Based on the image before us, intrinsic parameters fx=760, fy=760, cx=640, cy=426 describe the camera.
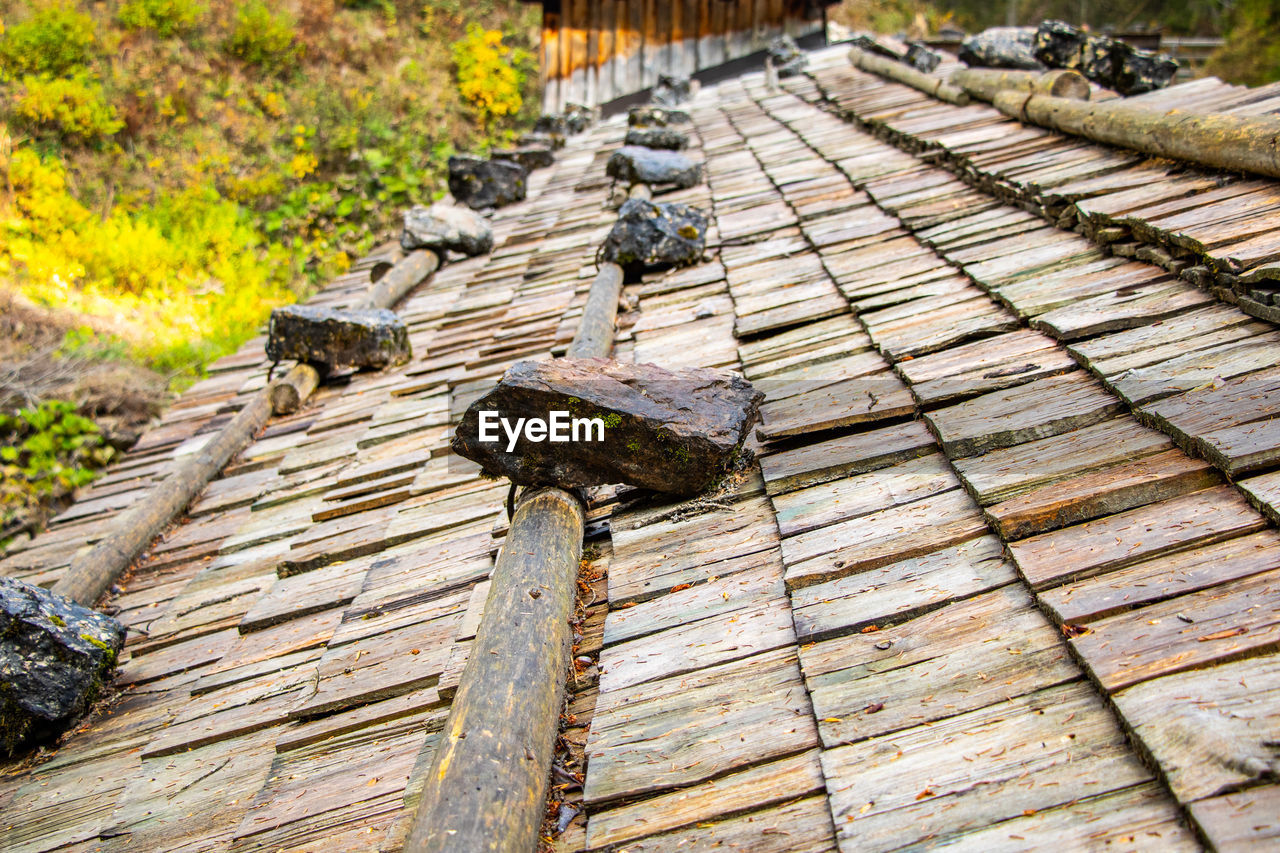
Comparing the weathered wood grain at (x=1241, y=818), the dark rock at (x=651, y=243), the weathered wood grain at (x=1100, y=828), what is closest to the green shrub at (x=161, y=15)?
the dark rock at (x=651, y=243)

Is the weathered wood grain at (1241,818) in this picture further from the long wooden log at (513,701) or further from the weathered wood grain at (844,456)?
the weathered wood grain at (844,456)

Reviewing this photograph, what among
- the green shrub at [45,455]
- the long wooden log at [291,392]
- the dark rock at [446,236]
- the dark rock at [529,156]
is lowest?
the green shrub at [45,455]

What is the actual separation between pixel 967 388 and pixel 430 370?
2.60 meters

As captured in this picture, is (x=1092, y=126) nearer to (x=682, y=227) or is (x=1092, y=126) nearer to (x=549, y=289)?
(x=682, y=227)

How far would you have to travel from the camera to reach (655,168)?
542cm

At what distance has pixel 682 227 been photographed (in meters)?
3.91

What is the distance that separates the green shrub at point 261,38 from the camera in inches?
574

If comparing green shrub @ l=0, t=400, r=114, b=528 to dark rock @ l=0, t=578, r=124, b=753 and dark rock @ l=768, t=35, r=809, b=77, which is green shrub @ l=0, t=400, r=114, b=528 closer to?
dark rock @ l=0, t=578, r=124, b=753

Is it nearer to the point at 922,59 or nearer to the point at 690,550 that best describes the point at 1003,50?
the point at 922,59

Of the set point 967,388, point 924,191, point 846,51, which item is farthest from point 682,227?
point 846,51

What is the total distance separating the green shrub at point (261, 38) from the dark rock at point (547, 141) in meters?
9.09

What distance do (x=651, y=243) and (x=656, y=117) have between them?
4200mm

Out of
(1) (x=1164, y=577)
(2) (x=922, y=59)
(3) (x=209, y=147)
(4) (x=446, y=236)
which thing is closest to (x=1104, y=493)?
(1) (x=1164, y=577)

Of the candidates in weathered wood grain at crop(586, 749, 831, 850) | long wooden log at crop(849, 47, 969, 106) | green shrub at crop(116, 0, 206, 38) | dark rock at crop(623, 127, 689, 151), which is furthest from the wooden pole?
green shrub at crop(116, 0, 206, 38)
